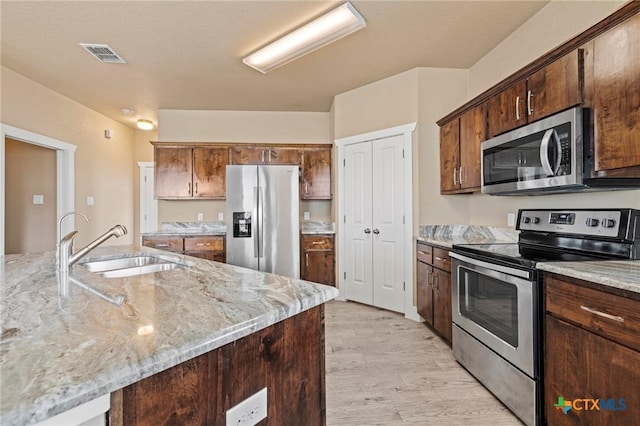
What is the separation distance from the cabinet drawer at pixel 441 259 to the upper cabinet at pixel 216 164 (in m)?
2.06

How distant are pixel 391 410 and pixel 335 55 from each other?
9.99 ft

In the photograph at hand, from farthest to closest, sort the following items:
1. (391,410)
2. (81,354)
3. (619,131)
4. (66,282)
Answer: (391,410) < (619,131) < (66,282) < (81,354)

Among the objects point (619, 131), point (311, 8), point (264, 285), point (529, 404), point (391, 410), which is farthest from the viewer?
point (311, 8)

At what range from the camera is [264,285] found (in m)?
1.18

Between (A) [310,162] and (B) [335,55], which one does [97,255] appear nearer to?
(B) [335,55]

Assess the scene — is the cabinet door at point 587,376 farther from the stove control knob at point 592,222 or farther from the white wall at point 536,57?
the white wall at point 536,57

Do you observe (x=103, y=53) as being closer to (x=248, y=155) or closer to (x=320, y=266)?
(x=248, y=155)

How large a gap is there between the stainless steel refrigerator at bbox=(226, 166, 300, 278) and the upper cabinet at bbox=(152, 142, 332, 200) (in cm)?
64

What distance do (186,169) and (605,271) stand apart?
15.1 ft

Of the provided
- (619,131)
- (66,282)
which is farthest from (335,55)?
(66,282)

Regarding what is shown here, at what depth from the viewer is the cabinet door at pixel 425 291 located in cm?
301

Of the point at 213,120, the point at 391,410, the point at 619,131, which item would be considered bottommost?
the point at 391,410

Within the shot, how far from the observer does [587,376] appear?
139 centimetres

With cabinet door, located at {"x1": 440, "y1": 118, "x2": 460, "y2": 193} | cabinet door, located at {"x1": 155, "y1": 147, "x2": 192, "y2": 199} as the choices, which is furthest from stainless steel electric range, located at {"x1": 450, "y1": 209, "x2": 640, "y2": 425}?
cabinet door, located at {"x1": 155, "y1": 147, "x2": 192, "y2": 199}
